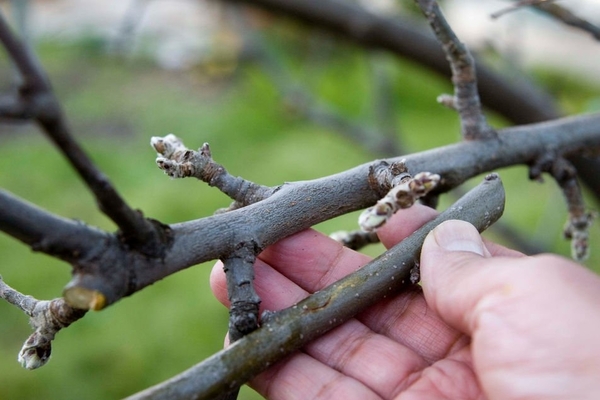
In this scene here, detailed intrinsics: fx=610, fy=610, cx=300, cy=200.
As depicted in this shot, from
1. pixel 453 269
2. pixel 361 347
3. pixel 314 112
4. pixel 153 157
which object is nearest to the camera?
pixel 453 269

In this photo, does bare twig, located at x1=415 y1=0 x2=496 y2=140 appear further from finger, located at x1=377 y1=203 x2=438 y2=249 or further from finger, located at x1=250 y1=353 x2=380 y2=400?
finger, located at x1=250 y1=353 x2=380 y2=400

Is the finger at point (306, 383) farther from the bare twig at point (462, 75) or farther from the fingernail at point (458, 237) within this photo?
the bare twig at point (462, 75)

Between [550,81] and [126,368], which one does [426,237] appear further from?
[550,81]

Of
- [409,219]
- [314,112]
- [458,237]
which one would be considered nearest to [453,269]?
[458,237]

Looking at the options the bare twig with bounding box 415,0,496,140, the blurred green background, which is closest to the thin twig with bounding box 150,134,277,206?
the bare twig with bounding box 415,0,496,140

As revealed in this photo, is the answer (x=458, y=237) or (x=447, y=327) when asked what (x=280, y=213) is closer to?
(x=458, y=237)

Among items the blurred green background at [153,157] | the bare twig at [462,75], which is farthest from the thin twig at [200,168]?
the blurred green background at [153,157]
